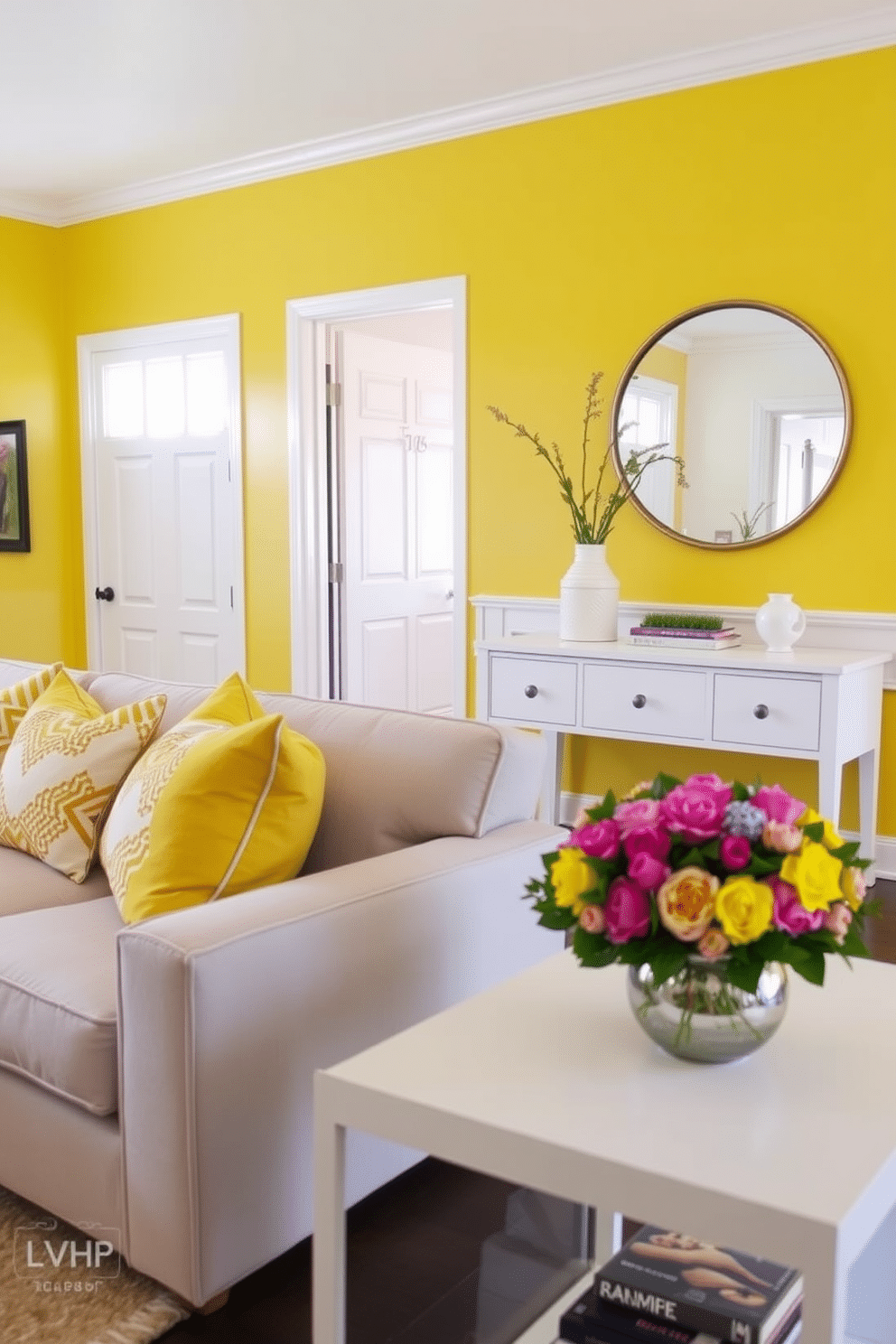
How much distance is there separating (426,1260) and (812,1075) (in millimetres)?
740

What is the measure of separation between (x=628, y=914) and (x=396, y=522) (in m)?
4.42

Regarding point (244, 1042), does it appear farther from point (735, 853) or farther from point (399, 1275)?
point (735, 853)

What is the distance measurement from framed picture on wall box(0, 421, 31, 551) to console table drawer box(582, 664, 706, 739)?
3324 mm

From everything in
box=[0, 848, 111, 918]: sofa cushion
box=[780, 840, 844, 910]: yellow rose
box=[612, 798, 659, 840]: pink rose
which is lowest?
box=[0, 848, 111, 918]: sofa cushion

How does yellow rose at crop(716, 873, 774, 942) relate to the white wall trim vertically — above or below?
below

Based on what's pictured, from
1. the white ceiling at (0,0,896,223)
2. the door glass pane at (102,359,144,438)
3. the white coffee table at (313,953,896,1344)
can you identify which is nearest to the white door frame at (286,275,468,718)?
the white ceiling at (0,0,896,223)

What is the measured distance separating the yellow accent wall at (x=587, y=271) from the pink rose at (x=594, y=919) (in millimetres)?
2806

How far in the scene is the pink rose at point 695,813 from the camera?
1.39 meters

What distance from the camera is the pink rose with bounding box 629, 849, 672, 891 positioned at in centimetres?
138

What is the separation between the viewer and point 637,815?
1431mm

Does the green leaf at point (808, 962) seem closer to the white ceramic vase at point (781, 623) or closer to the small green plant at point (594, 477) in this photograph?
the white ceramic vase at point (781, 623)

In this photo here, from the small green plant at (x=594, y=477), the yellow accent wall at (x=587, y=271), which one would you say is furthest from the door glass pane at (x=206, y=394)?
the small green plant at (x=594, y=477)

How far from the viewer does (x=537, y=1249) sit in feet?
5.20

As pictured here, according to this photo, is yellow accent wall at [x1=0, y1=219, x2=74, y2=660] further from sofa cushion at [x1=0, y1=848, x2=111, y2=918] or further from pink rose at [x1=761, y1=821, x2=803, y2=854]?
pink rose at [x1=761, y1=821, x2=803, y2=854]
